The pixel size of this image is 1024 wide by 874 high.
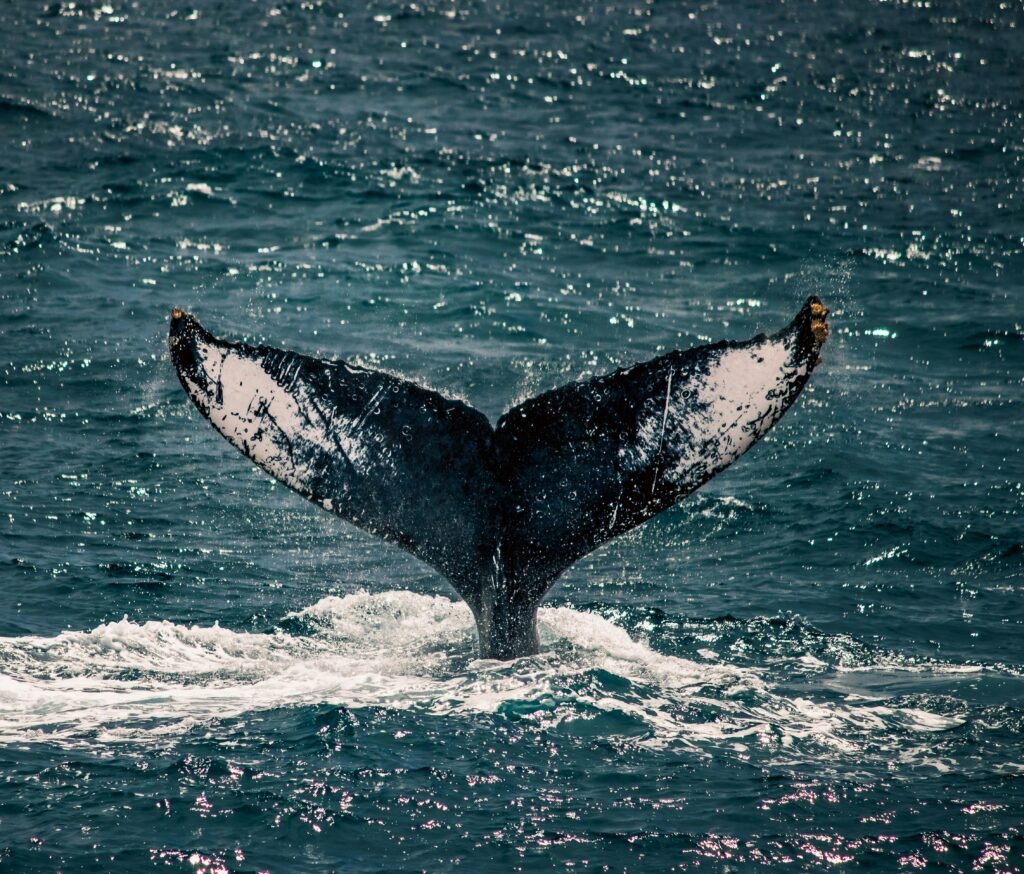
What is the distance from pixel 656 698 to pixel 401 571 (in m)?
3.42

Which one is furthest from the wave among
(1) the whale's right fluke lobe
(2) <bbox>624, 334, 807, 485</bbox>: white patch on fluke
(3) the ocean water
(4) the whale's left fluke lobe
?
(2) <bbox>624, 334, 807, 485</bbox>: white patch on fluke

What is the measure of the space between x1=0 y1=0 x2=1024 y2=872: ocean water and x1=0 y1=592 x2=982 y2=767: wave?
3 centimetres

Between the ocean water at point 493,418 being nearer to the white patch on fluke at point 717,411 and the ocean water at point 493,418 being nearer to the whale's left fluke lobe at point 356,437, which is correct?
the whale's left fluke lobe at point 356,437

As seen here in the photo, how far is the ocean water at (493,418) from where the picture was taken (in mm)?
7059

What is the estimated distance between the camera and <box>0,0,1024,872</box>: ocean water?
278 inches

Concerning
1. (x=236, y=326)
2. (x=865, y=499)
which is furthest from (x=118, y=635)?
(x=236, y=326)

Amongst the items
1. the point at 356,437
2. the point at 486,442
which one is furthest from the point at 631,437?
the point at 356,437

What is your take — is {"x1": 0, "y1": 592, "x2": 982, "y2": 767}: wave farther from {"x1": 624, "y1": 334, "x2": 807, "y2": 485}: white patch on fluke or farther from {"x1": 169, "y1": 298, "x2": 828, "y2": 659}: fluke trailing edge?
{"x1": 624, "y1": 334, "x2": 807, "y2": 485}: white patch on fluke

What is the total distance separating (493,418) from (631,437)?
6555 millimetres

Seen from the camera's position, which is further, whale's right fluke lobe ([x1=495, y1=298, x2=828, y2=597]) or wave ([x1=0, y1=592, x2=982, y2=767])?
wave ([x1=0, y1=592, x2=982, y2=767])

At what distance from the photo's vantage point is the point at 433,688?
836 centimetres

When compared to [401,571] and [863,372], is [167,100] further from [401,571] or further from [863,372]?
[401,571]

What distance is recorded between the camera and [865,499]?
12.7 meters

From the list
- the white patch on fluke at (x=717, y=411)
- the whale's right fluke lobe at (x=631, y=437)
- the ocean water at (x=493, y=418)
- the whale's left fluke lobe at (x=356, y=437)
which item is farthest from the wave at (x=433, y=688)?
the white patch on fluke at (x=717, y=411)
